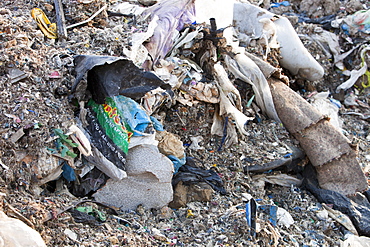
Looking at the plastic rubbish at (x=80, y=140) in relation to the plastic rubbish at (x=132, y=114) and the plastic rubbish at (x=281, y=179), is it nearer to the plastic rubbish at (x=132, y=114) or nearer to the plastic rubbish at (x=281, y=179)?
the plastic rubbish at (x=132, y=114)

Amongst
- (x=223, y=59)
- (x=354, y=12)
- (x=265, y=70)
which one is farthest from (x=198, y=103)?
(x=354, y=12)

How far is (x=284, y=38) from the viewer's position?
16.3 feet

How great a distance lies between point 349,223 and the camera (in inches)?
141

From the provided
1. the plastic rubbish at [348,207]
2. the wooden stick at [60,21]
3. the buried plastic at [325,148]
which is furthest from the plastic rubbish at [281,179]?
the wooden stick at [60,21]

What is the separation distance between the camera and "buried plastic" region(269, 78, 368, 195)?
4.03 m

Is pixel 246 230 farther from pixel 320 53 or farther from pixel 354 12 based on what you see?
pixel 354 12

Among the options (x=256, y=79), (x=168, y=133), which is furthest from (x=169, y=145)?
(x=256, y=79)

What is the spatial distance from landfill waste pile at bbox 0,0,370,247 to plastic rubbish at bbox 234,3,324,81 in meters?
0.02

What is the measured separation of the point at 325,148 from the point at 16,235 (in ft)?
10.3

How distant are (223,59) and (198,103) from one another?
0.68 meters

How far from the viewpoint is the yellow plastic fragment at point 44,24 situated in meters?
3.72

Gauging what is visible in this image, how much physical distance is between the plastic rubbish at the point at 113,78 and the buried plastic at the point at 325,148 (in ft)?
5.76

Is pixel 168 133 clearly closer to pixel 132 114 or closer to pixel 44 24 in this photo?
pixel 132 114

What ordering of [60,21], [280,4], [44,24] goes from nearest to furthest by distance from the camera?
[44,24]
[60,21]
[280,4]
